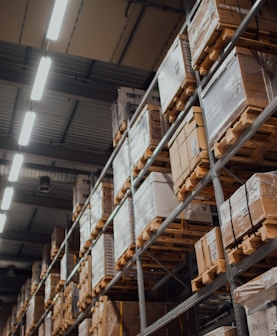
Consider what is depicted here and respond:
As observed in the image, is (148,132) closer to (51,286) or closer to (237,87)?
(237,87)

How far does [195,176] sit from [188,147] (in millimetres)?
455

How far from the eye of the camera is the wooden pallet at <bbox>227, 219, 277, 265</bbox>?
15.6 feet

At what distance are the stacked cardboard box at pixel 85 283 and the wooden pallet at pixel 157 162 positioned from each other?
→ 10.8 feet

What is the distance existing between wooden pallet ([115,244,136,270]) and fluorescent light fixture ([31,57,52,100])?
11.5ft

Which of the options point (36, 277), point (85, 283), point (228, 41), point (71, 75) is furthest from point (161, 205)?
point (36, 277)

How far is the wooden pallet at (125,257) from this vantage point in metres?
8.16

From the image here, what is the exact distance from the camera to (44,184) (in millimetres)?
14203

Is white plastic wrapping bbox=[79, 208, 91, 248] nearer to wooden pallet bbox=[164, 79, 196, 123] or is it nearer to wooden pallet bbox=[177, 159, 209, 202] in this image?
wooden pallet bbox=[164, 79, 196, 123]

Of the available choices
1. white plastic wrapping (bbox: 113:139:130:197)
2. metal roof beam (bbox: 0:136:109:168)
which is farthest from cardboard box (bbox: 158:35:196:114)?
metal roof beam (bbox: 0:136:109:168)

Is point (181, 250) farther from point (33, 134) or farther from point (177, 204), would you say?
point (33, 134)

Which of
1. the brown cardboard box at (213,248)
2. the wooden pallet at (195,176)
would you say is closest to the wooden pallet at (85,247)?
the wooden pallet at (195,176)

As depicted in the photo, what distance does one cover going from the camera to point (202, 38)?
6410 mm

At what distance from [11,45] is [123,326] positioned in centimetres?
630

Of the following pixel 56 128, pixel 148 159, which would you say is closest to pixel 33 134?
pixel 56 128
